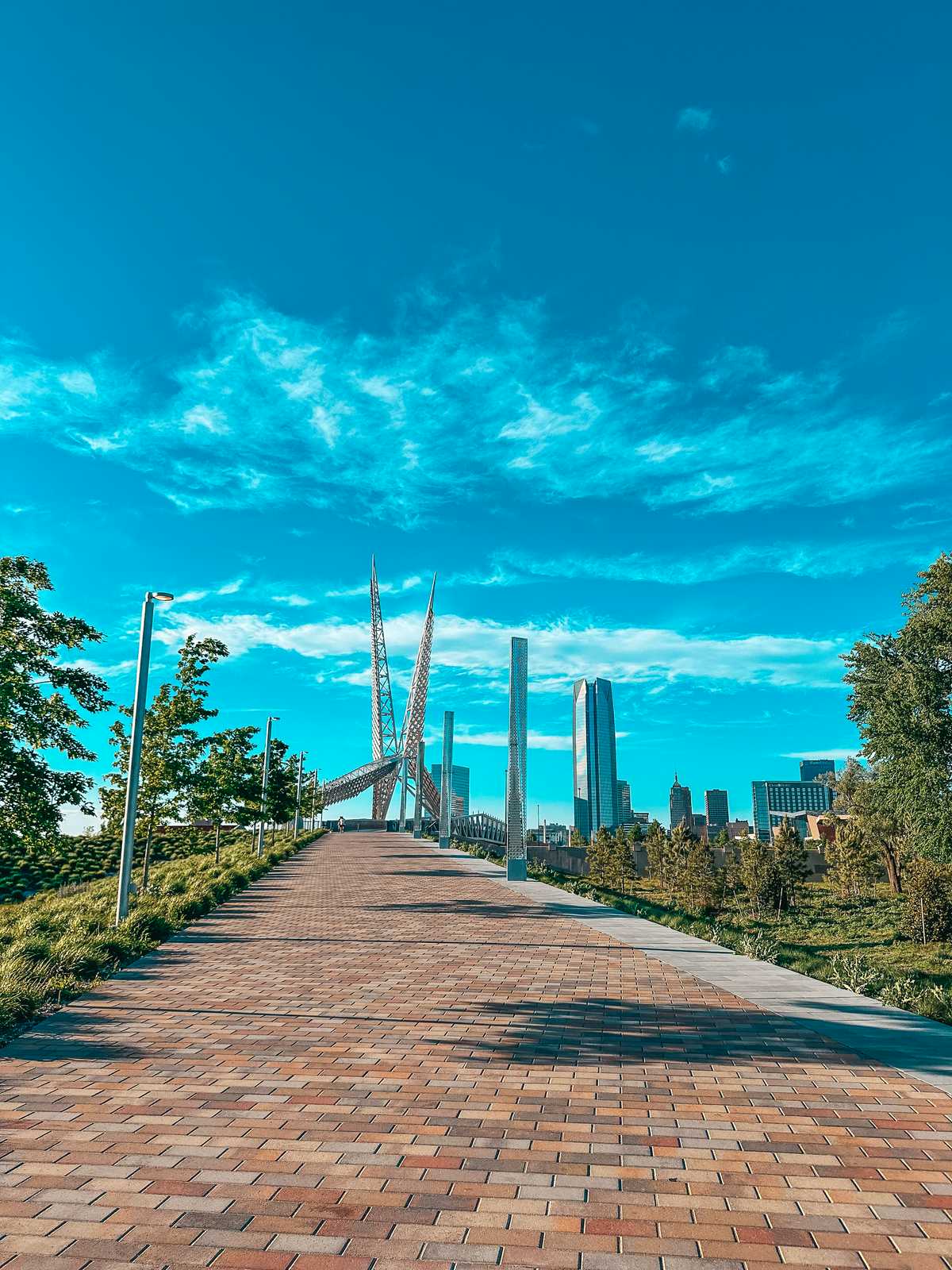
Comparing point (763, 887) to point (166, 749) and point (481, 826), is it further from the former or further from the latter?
point (481, 826)

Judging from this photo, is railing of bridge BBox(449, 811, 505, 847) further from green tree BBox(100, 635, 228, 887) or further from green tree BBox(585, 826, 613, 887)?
green tree BBox(100, 635, 228, 887)

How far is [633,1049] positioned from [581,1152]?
2198 mm

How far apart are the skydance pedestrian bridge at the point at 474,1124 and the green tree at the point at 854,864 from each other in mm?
41023

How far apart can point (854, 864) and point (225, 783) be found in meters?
36.4

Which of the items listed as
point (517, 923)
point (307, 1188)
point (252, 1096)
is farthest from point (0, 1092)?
point (517, 923)

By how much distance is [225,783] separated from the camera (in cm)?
2306

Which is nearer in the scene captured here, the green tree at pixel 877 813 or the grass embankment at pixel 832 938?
the grass embankment at pixel 832 938

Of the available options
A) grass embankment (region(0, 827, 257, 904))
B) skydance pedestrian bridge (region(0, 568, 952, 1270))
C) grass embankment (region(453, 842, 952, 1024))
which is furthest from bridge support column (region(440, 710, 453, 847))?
skydance pedestrian bridge (region(0, 568, 952, 1270))

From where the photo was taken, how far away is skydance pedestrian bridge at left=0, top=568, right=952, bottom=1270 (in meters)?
3.50

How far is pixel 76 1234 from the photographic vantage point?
11.6 feet

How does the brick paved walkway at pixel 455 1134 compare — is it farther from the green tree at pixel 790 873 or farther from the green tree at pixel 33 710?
the green tree at pixel 790 873

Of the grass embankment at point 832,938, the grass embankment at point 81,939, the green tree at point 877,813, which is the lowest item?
the grass embankment at point 832,938

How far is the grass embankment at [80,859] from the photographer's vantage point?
33.1 metres

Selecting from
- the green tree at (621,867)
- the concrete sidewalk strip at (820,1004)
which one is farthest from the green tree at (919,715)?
the green tree at (621,867)
